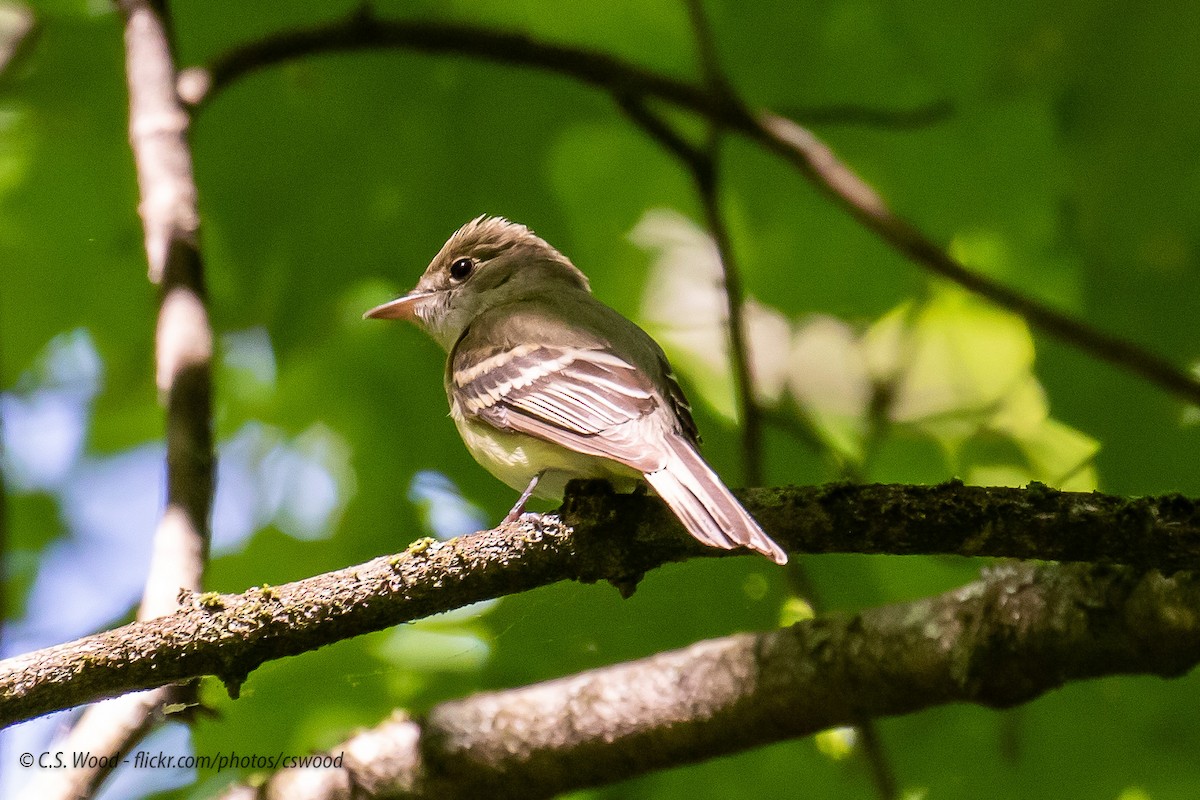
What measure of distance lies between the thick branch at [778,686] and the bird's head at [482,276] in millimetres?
1800

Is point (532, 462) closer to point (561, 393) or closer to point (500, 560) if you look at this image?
point (561, 393)

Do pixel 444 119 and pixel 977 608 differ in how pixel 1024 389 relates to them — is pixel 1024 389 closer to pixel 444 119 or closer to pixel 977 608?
pixel 977 608

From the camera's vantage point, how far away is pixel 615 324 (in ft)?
15.0

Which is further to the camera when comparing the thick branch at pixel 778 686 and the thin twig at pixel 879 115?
the thin twig at pixel 879 115

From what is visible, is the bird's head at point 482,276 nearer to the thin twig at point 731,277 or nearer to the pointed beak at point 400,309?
the pointed beak at point 400,309

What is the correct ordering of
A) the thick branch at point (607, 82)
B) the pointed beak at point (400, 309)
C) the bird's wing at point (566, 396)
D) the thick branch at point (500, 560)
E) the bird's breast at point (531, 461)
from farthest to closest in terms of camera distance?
the pointed beak at point (400, 309), the thick branch at point (607, 82), the bird's breast at point (531, 461), the bird's wing at point (566, 396), the thick branch at point (500, 560)

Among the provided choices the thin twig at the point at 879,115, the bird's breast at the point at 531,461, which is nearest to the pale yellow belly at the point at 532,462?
the bird's breast at the point at 531,461

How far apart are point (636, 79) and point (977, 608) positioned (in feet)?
8.06

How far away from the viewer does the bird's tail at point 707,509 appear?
2711 mm

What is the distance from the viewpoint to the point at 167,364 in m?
3.92

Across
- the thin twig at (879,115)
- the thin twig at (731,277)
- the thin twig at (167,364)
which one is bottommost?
the thin twig at (167,364)

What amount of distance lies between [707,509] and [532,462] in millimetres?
1273

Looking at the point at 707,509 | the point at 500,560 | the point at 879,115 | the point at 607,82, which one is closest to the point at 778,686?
the point at 707,509

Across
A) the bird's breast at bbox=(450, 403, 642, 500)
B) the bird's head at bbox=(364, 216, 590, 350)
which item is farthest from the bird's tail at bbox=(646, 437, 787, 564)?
the bird's head at bbox=(364, 216, 590, 350)
